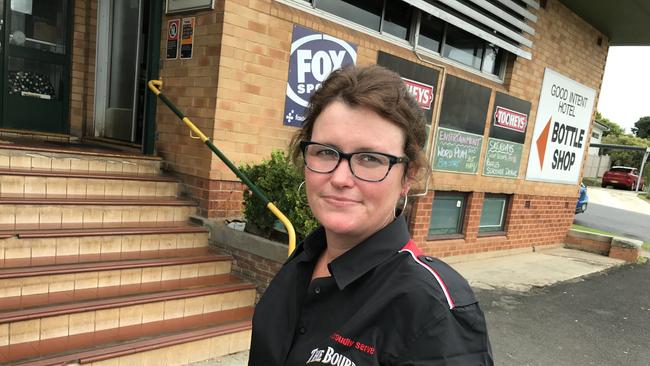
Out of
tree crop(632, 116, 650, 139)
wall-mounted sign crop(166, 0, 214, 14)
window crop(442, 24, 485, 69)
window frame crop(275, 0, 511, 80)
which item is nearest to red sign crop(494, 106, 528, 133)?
window frame crop(275, 0, 511, 80)

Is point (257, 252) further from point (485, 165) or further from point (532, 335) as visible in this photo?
point (485, 165)

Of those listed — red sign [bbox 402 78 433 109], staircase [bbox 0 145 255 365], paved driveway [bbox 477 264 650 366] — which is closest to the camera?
staircase [bbox 0 145 255 365]

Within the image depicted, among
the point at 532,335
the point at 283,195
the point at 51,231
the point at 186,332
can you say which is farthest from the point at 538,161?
the point at 51,231

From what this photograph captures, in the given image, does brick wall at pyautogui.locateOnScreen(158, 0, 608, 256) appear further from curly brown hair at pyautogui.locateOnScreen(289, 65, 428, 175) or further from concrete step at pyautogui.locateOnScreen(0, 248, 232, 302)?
curly brown hair at pyautogui.locateOnScreen(289, 65, 428, 175)

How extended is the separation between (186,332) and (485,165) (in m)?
5.84

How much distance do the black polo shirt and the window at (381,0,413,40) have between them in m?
5.27

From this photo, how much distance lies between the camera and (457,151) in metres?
7.02

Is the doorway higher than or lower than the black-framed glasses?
higher

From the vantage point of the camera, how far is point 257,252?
3.99 metres

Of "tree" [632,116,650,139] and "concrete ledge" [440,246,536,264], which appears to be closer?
"concrete ledge" [440,246,536,264]

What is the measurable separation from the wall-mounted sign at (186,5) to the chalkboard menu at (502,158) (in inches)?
204

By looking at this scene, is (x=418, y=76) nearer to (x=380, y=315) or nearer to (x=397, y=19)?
(x=397, y=19)

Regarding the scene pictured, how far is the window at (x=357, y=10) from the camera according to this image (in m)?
5.29

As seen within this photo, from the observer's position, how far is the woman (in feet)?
3.11
